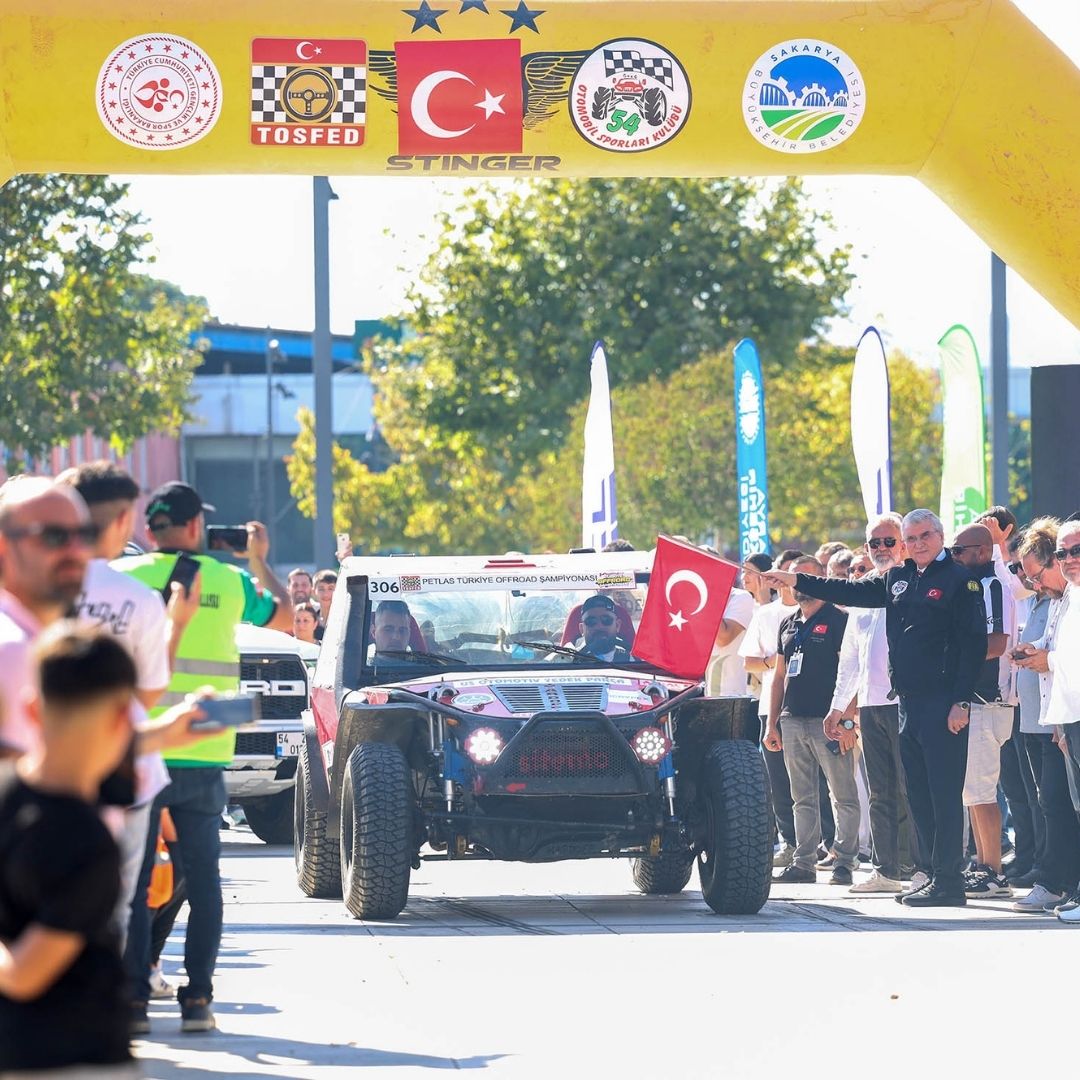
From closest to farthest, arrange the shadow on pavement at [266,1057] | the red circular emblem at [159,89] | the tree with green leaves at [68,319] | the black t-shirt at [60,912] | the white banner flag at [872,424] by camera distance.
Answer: the black t-shirt at [60,912] → the shadow on pavement at [266,1057] → the red circular emblem at [159,89] → the white banner flag at [872,424] → the tree with green leaves at [68,319]

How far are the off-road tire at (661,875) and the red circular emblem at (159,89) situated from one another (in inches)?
185

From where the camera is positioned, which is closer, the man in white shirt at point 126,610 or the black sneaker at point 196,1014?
the man in white shirt at point 126,610

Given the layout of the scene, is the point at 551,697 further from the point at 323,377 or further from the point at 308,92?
the point at 323,377

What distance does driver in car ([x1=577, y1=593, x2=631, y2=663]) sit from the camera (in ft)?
40.3

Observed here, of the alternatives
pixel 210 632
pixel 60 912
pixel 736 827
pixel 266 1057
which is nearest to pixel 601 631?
pixel 736 827

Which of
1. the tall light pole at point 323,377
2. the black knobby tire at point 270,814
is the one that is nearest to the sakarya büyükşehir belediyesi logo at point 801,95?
the black knobby tire at point 270,814

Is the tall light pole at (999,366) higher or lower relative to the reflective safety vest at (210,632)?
higher

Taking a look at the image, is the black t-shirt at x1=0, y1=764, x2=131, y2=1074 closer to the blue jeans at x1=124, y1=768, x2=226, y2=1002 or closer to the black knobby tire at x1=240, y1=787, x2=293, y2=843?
the blue jeans at x1=124, y1=768, x2=226, y2=1002

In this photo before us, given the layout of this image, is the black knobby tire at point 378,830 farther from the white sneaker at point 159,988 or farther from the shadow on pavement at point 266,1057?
the shadow on pavement at point 266,1057

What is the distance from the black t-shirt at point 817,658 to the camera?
45.9 ft

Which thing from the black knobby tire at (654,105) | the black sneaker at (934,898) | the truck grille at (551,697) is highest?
the black knobby tire at (654,105)

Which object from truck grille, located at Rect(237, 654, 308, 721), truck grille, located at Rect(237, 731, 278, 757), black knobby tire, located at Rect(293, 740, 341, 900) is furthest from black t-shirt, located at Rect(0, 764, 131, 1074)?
truck grille, located at Rect(237, 654, 308, 721)

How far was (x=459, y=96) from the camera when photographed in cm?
1307

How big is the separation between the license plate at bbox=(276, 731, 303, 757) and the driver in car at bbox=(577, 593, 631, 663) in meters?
4.51
